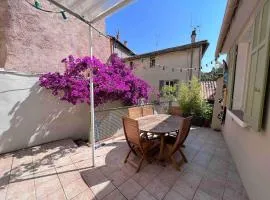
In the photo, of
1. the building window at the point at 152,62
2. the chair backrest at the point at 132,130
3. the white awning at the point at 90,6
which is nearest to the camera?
the white awning at the point at 90,6

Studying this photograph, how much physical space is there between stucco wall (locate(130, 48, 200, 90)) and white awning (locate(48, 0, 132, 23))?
546cm

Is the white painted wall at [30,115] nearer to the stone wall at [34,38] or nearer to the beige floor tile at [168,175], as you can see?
the stone wall at [34,38]

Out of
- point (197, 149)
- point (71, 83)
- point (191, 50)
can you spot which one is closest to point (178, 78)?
point (191, 50)

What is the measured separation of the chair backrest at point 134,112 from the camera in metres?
3.74

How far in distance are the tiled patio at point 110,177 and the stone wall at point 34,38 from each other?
8.97 ft

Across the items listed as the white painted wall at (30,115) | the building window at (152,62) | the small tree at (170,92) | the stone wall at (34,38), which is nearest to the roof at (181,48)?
the building window at (152,62)

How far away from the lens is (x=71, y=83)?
3.45m

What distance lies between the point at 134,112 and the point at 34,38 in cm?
424

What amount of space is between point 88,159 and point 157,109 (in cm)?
334

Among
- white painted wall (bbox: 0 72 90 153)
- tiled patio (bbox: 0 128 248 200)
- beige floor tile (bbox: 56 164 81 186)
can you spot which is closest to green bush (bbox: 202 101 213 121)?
tiled patio (bbox: 0 128 248 200)

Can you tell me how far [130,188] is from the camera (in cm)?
217

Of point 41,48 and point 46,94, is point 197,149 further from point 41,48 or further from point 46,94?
point 41,48

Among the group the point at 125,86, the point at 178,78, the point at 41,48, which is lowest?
the point at 125,86

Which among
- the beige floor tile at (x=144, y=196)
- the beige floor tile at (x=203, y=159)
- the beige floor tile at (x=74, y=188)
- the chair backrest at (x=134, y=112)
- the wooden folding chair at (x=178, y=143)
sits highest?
the chair backrest at (x=134, y=112)
